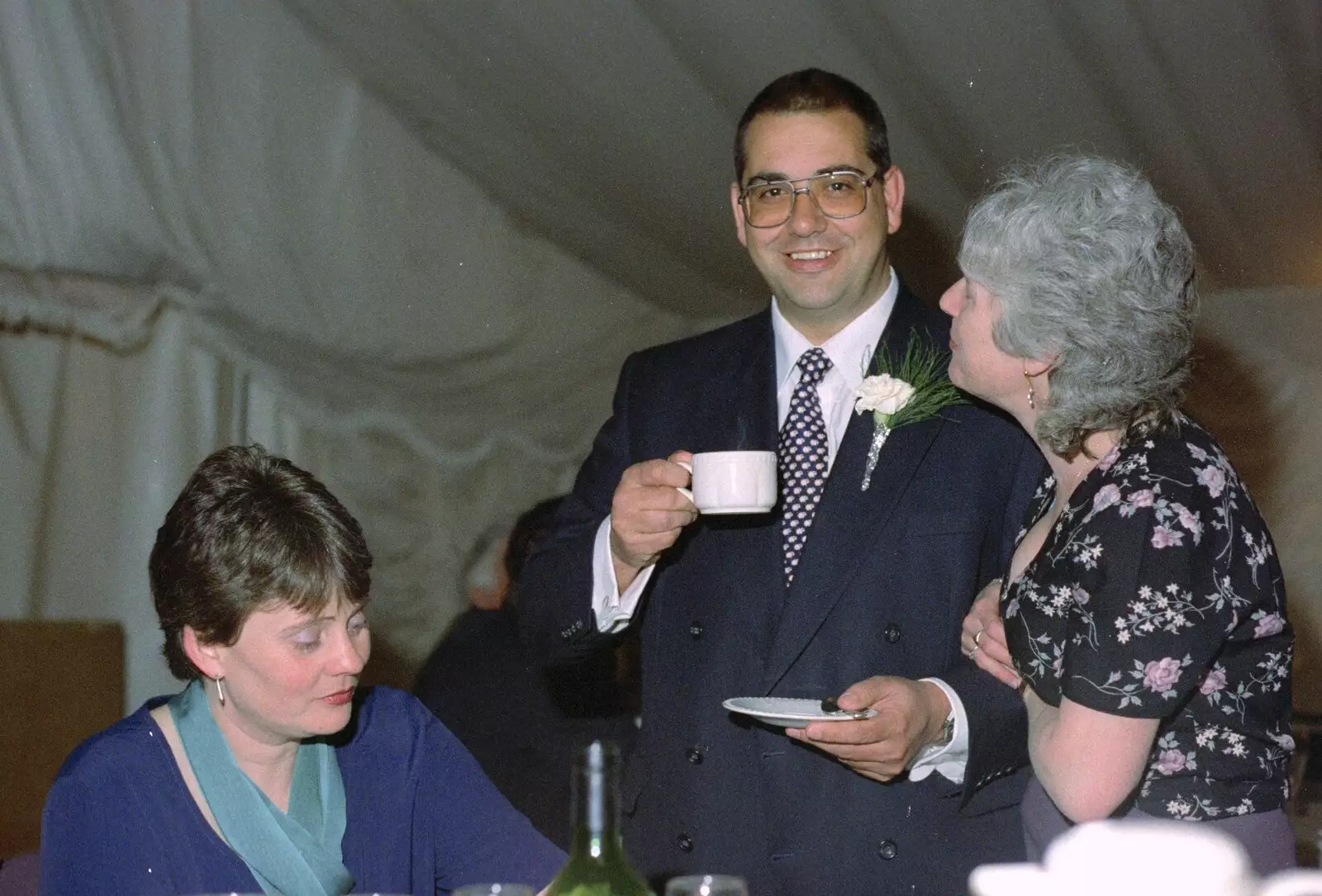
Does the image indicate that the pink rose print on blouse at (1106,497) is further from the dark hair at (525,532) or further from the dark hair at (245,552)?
the dark hair at (525,532)

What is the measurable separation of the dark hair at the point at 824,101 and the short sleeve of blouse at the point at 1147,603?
95 centimetres

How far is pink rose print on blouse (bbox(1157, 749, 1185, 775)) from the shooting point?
1645 millimetres

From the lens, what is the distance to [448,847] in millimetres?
1844

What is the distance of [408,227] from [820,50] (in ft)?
4.56

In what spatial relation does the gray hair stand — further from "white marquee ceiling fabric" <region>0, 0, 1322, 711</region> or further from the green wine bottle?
"white marquee ceiling fabric" <region>0, 0, 1322, 711</region>

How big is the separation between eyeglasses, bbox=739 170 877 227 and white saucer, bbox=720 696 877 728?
0.85m

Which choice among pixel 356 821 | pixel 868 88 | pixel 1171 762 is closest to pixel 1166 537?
pixel 1171 762

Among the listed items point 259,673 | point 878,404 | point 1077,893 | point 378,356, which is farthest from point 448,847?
point 378,356

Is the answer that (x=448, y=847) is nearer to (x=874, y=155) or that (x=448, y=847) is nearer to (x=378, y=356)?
(x=874, y=155)

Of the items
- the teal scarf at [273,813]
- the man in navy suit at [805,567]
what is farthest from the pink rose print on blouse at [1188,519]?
the teal scarf at [273,813]

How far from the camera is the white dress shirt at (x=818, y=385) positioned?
2195mm

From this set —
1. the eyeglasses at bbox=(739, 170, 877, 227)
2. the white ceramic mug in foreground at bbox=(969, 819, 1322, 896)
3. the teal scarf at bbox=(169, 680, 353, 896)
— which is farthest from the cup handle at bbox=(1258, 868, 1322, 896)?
the eyeglasses at bbox=(739, 170, 877, 227)

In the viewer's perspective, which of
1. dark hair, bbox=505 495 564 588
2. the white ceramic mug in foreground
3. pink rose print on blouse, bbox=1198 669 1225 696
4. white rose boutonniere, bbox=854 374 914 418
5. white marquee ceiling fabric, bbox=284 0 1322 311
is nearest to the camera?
the white ceramic mug in foreground

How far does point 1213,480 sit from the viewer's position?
5.39ft
